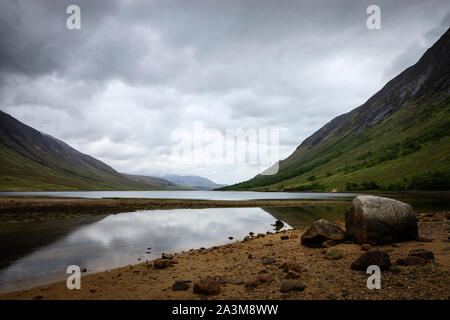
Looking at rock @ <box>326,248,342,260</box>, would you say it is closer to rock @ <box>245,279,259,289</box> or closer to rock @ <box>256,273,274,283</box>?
rock @ <box>256,273,274,283</box>

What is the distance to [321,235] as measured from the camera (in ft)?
54.2

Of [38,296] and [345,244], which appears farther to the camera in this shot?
[345,244]

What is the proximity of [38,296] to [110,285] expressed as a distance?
2747mm

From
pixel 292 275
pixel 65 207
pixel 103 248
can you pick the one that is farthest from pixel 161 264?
pixel 65 207

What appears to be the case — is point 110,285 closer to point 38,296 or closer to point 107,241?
point 38,296

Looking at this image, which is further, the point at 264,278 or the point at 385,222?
the point at 385,222

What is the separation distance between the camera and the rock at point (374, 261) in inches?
391

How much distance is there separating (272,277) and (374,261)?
15.1 feet

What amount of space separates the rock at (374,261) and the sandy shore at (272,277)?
300mm

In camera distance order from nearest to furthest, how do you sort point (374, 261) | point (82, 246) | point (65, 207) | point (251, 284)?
1. point (251, 284)
2. point (374, 261)
3. point (82, 246)
4. point (65, 207)

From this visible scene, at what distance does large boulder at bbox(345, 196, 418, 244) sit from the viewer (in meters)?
14.5

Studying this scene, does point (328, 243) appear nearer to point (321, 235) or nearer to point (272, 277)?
point (321, 235)
